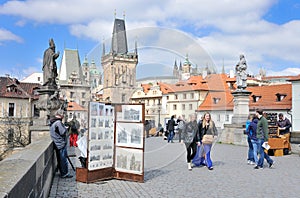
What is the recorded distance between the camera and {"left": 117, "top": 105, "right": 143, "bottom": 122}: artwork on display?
7.46 m

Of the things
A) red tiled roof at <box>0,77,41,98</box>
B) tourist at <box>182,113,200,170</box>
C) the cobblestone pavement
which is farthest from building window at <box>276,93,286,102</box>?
tourist at <box>182,113,200,170</box>

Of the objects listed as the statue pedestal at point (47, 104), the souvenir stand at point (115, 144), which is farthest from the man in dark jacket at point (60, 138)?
the statue pedestal at point (47, 104)

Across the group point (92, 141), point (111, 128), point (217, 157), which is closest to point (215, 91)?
point (111, 128)

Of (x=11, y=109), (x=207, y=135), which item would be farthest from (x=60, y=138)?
(x=11, y=109)

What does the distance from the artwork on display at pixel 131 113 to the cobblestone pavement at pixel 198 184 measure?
1.40 metres

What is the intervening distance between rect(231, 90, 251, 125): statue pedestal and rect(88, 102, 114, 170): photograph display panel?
35.7 ft

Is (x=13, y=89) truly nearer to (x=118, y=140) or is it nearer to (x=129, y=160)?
(x=118, y=140)

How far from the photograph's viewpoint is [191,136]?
30.5ft

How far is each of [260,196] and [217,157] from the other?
6.19 meters

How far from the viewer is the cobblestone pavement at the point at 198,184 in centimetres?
652

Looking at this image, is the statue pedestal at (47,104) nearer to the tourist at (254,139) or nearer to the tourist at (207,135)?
the tourist at (207,135)

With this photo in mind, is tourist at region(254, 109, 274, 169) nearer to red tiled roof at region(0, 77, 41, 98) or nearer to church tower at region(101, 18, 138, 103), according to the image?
church tower at region(101, 18, 138, 103)

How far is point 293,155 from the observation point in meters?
13.2

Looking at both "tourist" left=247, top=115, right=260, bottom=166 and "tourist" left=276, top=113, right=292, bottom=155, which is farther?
"tourist" left=276, top=113, right=292, bottom=155
